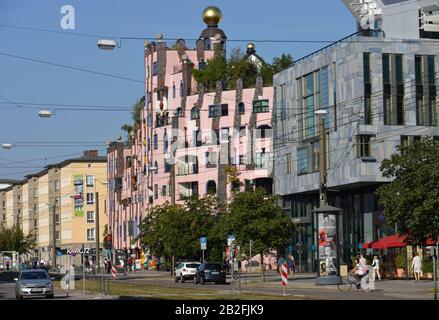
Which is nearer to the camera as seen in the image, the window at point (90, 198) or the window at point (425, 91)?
the window at point (425, 91)

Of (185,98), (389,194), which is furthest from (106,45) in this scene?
(185,98)

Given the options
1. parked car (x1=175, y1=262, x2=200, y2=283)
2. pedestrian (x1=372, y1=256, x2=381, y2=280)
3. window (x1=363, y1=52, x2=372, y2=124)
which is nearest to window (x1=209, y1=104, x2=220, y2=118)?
window (x1=363, y1=52, x2=372, y2=124)

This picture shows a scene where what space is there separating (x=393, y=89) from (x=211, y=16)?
6132cm

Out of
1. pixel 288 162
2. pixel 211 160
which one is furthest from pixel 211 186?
Result: pixel 288 162

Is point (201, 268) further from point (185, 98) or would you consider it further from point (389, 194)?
point (185, 98)

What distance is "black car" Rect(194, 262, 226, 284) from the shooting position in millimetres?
65312

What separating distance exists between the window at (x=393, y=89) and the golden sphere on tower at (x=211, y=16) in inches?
2380

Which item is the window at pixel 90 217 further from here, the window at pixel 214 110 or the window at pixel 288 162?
the window at pixel 288 162

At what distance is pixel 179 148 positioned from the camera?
4528 inches

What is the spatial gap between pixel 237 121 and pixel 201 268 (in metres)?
43.6

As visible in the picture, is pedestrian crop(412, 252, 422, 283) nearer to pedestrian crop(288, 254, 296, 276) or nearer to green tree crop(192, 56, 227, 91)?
pedestrian crop(288, 254, 296, 276)

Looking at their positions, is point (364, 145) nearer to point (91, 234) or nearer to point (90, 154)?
point (91, 234)

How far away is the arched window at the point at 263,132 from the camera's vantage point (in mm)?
105750

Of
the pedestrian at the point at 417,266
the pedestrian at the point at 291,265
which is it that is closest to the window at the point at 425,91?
the pedestrian at the point at 291,265
